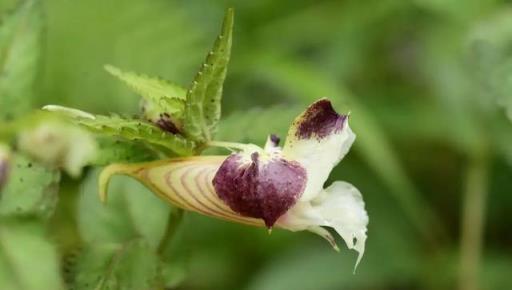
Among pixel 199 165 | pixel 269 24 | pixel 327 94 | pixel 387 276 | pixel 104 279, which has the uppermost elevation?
pixel 269 24

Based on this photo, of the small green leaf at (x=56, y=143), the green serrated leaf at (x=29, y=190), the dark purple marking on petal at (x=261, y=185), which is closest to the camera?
the small green leaf at (x=56, y=143)

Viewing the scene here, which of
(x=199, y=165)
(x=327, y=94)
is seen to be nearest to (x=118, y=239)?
(x=199, y=165)

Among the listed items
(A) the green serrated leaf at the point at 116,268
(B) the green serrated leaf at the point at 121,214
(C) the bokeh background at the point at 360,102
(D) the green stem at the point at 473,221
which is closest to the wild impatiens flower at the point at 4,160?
(A) the green serrated leaf at the point at 116,268

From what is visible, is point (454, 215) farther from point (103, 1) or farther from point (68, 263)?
point (68, 263)

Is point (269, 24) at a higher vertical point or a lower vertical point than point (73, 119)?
higher

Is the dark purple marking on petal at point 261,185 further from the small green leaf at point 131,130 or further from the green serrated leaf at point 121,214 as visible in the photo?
the green serrated leaf at point 121,214

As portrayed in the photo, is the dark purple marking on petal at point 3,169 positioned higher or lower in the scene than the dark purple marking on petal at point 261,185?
lower

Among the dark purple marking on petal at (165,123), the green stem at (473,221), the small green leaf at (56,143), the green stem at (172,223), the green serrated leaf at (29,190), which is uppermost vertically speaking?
the green stem at (473,221)
